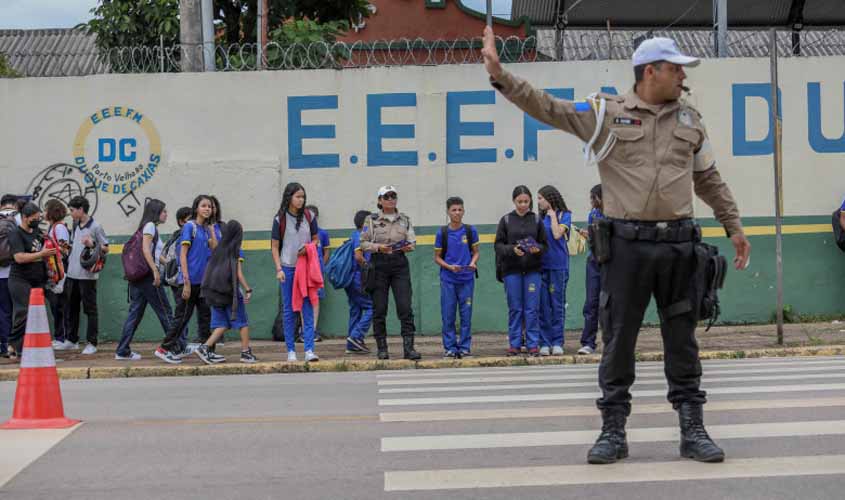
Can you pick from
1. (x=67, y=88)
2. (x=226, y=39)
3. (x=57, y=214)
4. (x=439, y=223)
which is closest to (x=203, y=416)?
(x=57, y=214)

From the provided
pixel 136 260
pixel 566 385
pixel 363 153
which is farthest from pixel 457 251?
pixel 136 260

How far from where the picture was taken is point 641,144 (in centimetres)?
613

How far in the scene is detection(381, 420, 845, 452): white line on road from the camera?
A: 6934 millimetres

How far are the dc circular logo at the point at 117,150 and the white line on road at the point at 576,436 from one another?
9.29 m

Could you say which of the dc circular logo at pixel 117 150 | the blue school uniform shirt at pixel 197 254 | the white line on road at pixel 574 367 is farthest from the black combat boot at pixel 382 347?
the dc circular logo at pixel 117 150

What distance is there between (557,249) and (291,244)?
2.98m

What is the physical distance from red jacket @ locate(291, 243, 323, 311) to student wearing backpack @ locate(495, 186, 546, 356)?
2037mm

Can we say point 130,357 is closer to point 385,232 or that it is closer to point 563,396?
point 385,232

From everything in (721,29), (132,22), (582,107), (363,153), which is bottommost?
(582,107)

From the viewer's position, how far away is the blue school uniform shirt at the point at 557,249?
13.4 m

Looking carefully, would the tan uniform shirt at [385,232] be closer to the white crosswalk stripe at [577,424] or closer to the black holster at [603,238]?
the white crosswalk stripe at [577,424]

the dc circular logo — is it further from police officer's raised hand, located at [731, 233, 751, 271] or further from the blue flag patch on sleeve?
police officer's raised hand, located at [731, 233, 751, 271]

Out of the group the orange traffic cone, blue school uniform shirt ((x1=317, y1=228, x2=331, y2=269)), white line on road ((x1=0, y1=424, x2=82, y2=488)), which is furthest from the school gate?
white line on road ((x1=0, y1=424, x2=82, y2=488))

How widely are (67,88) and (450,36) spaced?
70.1 feet
